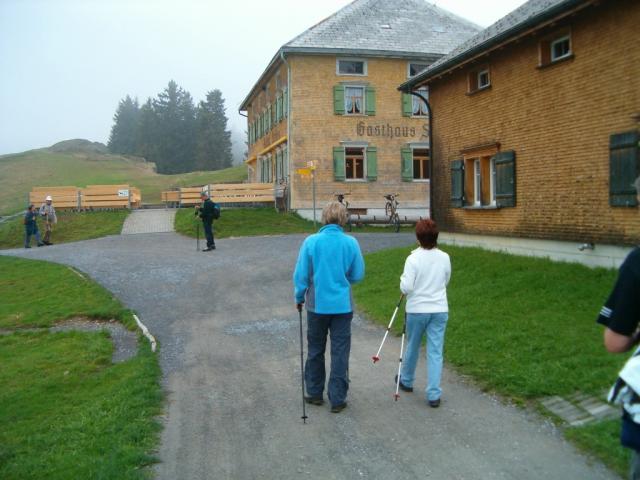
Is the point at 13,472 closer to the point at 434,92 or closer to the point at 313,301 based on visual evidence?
the point at 313,301

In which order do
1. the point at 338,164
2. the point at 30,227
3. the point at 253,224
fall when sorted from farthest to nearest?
the point at 338,164 → the point at 253,224 → the point at 30,227

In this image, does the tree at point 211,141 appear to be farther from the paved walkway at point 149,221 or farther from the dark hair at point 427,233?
the dark hair at point 427,233

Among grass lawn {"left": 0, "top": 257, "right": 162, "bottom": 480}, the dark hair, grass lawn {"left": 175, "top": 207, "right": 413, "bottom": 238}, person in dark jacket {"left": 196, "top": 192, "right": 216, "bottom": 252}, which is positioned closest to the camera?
grass lawn {"left": 0, "top": 257, "right": 162, "bottom": 480}

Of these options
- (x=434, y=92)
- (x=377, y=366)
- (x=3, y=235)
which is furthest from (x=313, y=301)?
(x=3, y=235)

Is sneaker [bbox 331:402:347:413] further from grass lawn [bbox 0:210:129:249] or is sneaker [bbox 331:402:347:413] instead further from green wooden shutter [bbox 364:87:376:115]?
green wooden shutter [bbox 364:87:376:115]

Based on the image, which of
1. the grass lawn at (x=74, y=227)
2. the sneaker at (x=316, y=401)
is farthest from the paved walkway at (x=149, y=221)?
the sneaker at (x=316, y=401)

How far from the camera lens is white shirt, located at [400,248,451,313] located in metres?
6.01

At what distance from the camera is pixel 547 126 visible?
44.3ft

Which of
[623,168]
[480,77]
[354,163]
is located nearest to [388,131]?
[354,163]

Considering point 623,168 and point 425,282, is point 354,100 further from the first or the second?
point 425,282

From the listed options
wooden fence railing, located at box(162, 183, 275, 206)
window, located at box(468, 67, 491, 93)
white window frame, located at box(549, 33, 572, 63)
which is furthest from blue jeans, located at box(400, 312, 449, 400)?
wooden fence railing, located at box(162, 183, 275, 206)

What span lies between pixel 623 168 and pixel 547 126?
99.2 inches

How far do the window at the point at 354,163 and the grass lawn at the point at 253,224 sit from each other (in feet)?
11.2

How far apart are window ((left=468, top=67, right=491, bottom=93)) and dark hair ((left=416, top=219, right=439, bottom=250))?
1070cm
